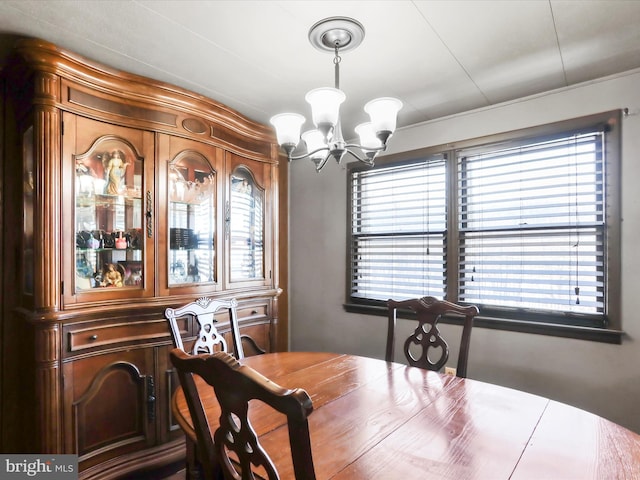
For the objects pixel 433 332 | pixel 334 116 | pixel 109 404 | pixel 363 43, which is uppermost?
pixel 363 43

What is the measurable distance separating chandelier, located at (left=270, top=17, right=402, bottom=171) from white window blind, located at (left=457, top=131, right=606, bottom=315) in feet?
3.83

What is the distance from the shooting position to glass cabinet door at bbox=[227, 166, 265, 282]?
8.38 ft

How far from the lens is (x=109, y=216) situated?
2031mm

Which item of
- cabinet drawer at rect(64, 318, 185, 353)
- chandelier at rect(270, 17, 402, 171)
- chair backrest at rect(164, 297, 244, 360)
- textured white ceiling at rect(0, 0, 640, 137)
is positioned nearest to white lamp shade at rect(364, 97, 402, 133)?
chandelier at rect(270, 17, 402, 171)

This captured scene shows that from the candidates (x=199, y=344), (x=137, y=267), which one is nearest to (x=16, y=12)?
(x=137, y=267)

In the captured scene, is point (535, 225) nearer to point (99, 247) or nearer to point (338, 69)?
point (338, 69)

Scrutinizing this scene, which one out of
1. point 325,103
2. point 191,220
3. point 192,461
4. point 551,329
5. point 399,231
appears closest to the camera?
point 192,461

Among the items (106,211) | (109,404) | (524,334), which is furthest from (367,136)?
(109,404)

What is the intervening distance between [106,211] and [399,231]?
6.77 ft

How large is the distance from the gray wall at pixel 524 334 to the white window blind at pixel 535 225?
15 centimetres

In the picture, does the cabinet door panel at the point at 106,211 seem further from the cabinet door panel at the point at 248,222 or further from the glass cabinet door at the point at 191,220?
the cabinet door panel at the point at 248,222

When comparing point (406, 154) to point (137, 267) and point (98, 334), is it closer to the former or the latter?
point (137, 267)

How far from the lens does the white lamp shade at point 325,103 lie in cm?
137

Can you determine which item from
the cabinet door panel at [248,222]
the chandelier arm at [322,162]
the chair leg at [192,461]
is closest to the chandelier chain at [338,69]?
the chandelier arm at [322,162]
